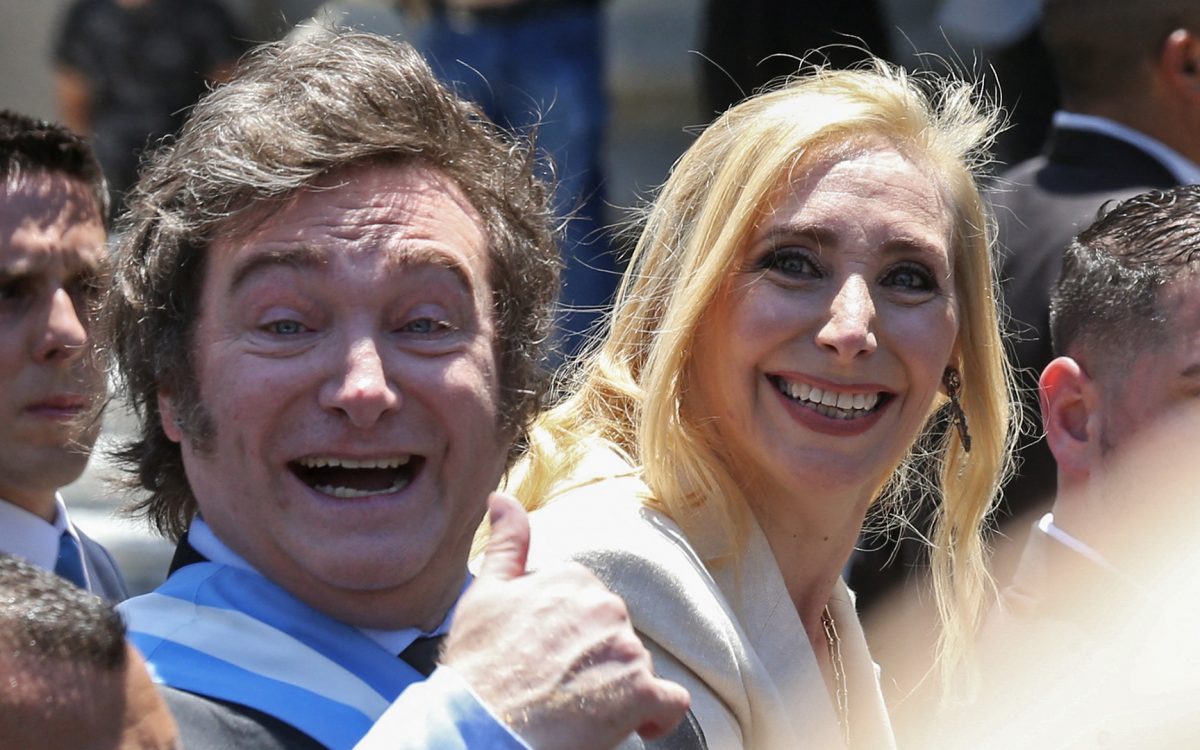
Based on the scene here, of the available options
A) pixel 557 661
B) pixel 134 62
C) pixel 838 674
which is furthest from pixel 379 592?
pixel 134 62

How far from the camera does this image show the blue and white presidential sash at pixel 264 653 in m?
1.83

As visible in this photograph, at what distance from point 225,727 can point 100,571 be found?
1418 millimetres

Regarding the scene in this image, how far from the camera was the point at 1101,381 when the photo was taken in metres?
2.70

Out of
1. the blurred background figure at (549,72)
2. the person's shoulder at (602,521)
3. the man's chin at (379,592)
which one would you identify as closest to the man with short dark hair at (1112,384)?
the person's shoulder at (602,521)

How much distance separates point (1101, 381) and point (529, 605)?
1.43 meters

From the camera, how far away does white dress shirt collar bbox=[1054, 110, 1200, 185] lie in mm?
3879

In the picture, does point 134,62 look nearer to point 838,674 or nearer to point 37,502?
point 37,502

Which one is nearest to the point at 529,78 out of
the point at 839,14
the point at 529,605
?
the point at 839,14

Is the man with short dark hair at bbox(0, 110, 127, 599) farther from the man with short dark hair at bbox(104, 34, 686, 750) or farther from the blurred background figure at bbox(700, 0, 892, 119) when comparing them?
the blurred background figure at bbox(700, 0, 892, 119)

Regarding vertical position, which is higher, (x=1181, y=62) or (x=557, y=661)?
(x=1181, y=62)

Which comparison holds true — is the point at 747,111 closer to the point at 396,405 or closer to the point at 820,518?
the point at 820,518

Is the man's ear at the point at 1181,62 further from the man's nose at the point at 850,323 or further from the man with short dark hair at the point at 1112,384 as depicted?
the man's nose at the point at 850,323

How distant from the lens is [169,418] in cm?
210

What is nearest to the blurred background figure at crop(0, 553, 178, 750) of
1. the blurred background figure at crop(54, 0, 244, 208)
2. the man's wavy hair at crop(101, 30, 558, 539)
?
the man's wavy hair at crop(101, 30, 558, 539)
